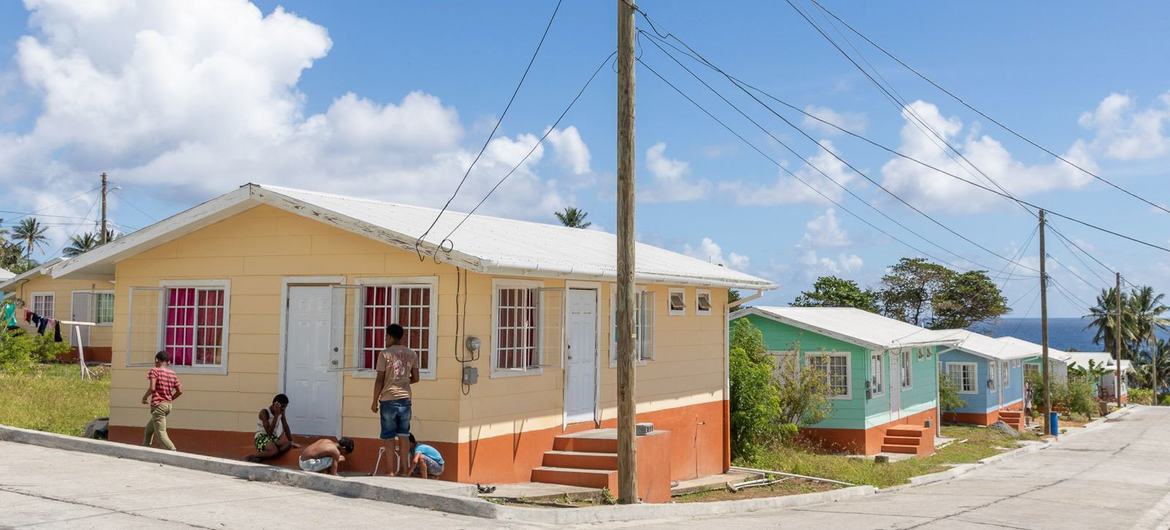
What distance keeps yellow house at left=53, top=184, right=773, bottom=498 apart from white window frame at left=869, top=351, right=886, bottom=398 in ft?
45.8

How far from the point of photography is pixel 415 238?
10828 millimetres

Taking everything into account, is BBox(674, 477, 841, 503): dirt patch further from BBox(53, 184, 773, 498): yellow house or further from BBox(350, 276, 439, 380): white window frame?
BBox(350, 276, 439, 380): white window frame

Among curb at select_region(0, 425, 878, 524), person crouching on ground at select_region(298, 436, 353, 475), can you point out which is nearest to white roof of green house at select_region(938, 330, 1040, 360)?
curb at select_region(0, 425, 878, 524)

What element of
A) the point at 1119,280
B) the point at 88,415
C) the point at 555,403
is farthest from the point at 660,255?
the point at 1119,280

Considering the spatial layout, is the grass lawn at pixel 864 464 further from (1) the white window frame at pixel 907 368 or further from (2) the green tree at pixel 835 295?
(2) the green tree at pixel 835 295

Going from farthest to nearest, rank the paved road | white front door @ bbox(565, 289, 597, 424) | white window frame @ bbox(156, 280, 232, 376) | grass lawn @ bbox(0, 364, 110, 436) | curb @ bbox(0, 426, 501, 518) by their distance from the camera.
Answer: grass lawn @ bbox(0, 364, 110, 436), white front door @ bbox(565, 289, 597, 424), white window frame @ bbox(156, 280, 232, 376), curb @ bbox(0, 426, 501, 518), the paved road

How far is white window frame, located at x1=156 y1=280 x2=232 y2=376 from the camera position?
41.3 ft

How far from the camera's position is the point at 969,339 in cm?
4003

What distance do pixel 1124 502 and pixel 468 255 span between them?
1239 centimetres

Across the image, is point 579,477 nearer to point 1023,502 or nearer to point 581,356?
point 581,356

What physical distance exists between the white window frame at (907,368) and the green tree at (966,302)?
37.5 m

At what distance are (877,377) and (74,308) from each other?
88.2ft

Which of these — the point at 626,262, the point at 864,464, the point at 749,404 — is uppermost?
the point at 626,262

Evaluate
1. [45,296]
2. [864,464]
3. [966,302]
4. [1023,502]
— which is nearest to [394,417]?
[1023,502]
